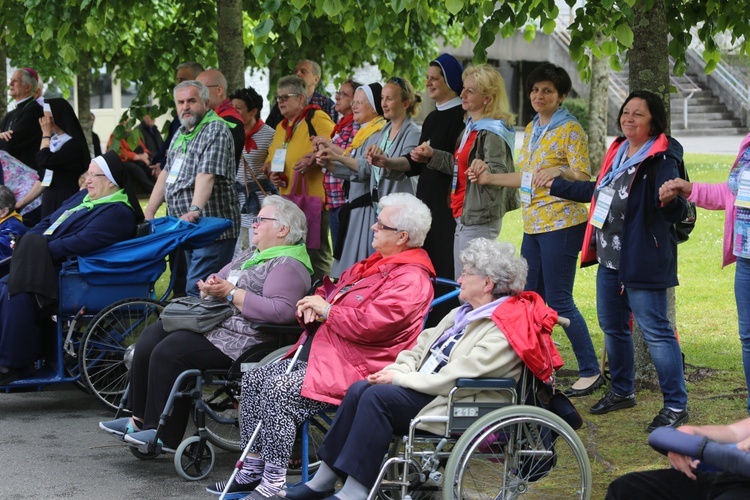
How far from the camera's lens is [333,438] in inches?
188

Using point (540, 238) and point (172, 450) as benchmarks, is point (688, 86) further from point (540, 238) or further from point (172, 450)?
point (172, 450)

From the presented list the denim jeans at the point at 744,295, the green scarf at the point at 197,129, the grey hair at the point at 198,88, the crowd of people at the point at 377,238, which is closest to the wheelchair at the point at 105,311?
the crowd of people at the point at 377,238

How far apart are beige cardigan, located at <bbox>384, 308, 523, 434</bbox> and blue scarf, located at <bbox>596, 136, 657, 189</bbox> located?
1777 mm

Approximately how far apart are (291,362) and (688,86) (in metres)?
26.1

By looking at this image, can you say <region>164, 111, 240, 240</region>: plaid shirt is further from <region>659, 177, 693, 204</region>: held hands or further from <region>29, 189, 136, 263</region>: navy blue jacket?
<region>659, 177, 693, 204</region>: held hands

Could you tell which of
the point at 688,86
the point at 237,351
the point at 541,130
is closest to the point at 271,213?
the point at 237,351

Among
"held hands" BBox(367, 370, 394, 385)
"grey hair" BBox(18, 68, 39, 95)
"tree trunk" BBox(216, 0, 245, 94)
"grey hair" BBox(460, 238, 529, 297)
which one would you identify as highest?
"tree trunk" BBox(216, 0, 245, 94)

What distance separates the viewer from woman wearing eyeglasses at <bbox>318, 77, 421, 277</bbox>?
7543 mm

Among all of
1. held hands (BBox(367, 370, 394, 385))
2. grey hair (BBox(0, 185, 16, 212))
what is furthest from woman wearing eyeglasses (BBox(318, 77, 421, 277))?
held hands (BBox(367, 370, 394, 385))

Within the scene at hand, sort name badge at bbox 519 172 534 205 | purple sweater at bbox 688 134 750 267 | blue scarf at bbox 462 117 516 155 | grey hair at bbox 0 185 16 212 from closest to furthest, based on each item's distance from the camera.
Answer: purple sweater at bbox 688 134 750 267 < name badge at bbox 519 172 534 205 < blue scarf at bbox 462 117 516 155 < grey hair at bbox 0 185 16 212

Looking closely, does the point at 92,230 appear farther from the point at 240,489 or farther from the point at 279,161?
the point at 240,489

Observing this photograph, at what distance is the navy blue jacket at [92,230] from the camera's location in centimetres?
689

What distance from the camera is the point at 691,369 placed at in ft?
25.0

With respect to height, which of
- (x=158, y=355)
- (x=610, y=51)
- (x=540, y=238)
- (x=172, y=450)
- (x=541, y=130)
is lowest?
(x=172, y=450)
